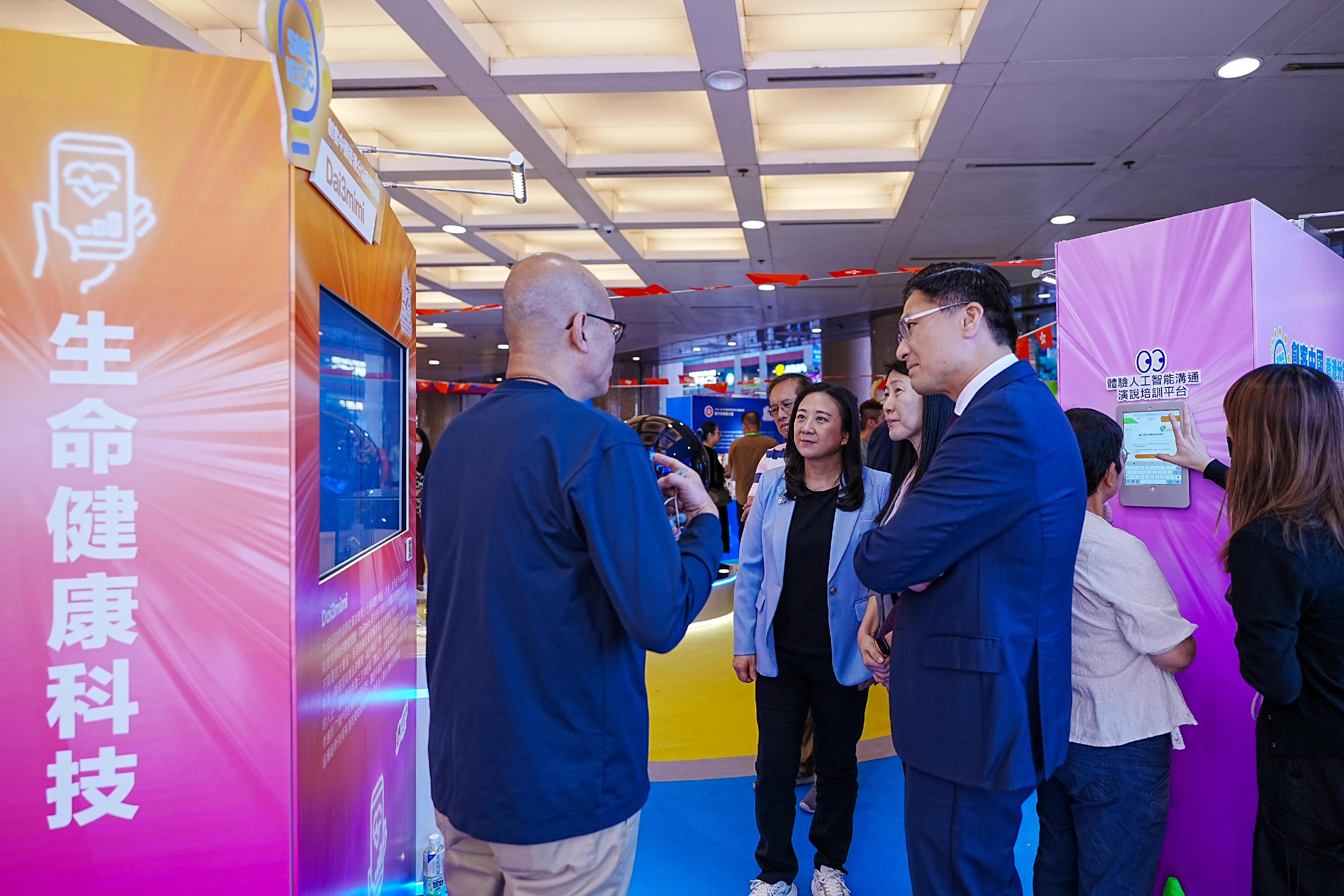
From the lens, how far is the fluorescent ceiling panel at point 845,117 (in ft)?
16.4

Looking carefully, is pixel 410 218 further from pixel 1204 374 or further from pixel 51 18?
pixel 1204 374

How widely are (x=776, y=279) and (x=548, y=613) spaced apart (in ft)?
22.8

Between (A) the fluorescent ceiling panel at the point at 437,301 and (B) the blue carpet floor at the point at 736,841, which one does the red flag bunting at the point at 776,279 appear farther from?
(B) the blue carpet floor at the point at 736,841

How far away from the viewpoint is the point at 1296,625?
1.59 metres

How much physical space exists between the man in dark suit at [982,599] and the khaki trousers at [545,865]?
24.1 inches

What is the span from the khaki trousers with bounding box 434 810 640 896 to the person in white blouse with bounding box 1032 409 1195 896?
3.87ft

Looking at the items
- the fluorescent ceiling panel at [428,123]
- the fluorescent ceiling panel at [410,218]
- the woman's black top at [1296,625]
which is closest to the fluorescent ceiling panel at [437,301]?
the fluorescent ceiling panel at [410,218]

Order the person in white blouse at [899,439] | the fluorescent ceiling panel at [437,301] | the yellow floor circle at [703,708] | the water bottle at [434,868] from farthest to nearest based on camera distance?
the fluorescent ceiling panel at [437,301] < the yellow floor circle at [703,708] < the water bottle at [434,868] < the person in white blouse at [899,439]

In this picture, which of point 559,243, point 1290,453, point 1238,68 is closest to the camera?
point 1290,453

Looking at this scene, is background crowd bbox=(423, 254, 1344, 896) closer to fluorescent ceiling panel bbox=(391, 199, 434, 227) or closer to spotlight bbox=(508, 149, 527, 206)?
spotlight bbox=(508, 149, 527, 206)

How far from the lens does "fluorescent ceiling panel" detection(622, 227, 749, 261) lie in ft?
26.0

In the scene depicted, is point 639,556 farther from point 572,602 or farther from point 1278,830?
point 1278,830

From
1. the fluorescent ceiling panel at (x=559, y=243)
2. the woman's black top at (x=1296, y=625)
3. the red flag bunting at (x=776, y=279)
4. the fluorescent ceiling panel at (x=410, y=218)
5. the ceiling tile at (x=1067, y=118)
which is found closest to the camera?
the woman's black top at (x=1296, y=625)

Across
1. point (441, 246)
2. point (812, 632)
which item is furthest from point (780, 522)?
point (441, 246)
